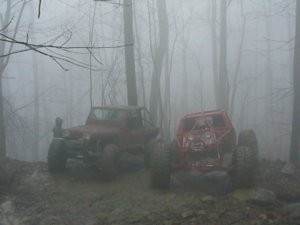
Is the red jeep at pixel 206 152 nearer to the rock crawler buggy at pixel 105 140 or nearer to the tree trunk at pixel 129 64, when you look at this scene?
the rock crawler buggy at pixel 105 140

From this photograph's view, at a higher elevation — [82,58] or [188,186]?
[82,58]

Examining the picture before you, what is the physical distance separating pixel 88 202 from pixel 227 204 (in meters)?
2.58

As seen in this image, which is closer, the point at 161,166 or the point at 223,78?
the point at 161,166

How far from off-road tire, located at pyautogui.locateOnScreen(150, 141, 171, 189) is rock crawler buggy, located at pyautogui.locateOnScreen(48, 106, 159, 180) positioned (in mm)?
1314

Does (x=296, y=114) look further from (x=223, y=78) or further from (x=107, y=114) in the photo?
(x=223, y=78)

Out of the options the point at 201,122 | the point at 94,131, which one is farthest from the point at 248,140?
the point at 94,131

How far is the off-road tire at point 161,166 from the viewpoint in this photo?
870 centimetres

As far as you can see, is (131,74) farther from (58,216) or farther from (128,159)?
(58,216)

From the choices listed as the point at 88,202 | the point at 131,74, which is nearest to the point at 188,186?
the point at 88,202

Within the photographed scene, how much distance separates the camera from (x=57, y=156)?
34.7 ft

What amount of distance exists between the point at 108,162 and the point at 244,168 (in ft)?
9.96

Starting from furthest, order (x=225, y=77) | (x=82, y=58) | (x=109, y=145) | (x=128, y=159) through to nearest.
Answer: (x=82, y=58) < (x=225, y=77) < (x=128, y=159) < (x=109, y=145)

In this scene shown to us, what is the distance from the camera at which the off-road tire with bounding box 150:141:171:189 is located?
28.5 feet

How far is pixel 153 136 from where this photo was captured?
11.9 m
